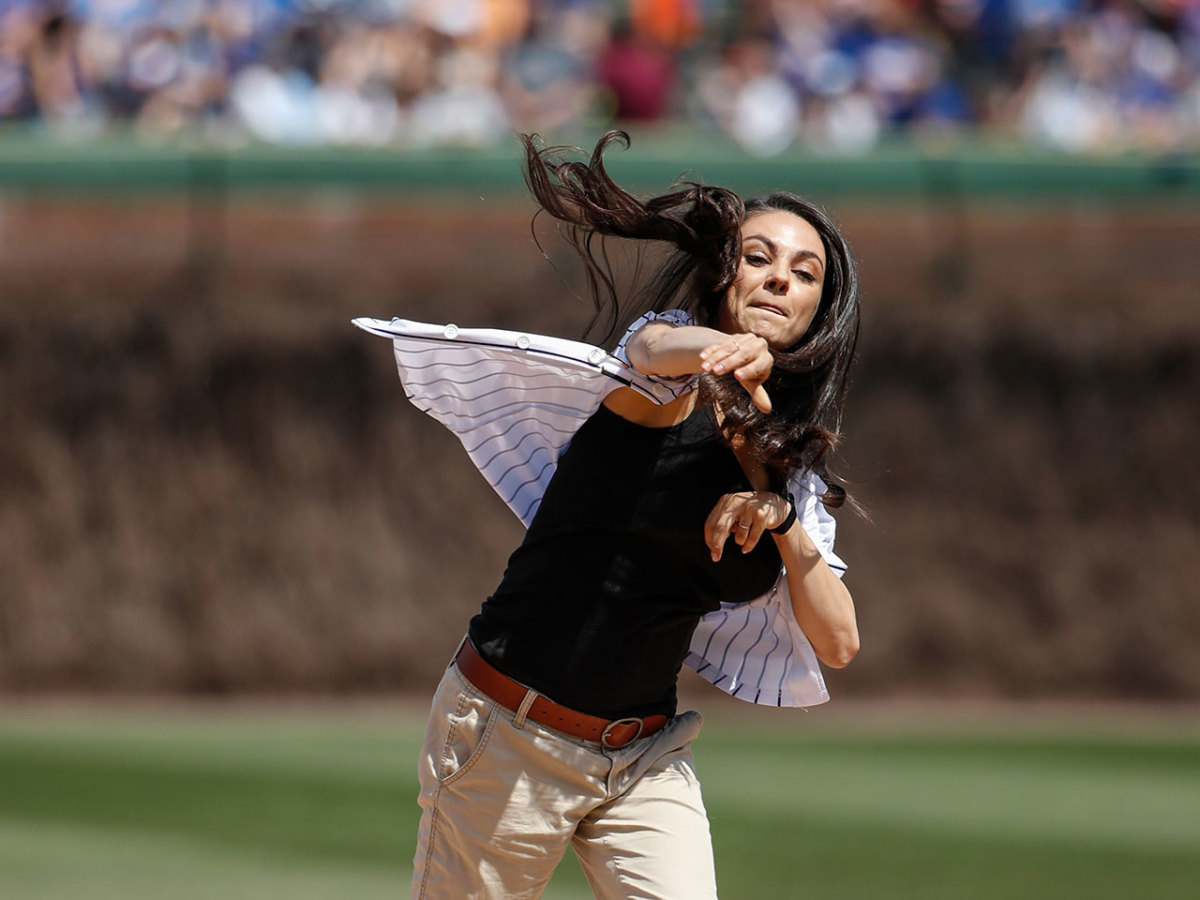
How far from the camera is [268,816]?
24.3ft

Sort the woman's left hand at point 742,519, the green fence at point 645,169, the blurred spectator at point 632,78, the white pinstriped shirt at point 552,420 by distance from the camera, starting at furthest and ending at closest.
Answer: the blurred spectator at point 632,78, the green fence at point 645,169, the white pinstriped shirt at point 552,420, the woman's left hand at point 742,519

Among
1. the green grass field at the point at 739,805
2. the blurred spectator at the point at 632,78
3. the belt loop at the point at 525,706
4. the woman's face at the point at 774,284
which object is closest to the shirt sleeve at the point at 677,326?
the woman's face at the point at 774,284

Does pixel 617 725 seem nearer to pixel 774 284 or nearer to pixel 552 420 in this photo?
pixel 552 420

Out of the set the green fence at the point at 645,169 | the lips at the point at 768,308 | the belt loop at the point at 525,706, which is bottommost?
the belt loop at the point at 525,706

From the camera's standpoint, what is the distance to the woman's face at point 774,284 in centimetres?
319

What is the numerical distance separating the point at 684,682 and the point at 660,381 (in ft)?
25.0

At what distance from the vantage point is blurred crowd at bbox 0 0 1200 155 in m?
10.9

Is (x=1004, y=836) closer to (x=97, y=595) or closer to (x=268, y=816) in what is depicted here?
(x=268, y=816)

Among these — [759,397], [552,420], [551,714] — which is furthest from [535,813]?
[759,397]

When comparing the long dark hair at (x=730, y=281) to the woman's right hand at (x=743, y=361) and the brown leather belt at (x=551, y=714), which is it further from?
the brown leather belt at (x=551, y=714)

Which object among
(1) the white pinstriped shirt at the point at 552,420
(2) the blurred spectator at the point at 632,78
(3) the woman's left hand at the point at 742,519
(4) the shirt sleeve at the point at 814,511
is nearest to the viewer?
(3) the woman's left hand at the point at 742,519

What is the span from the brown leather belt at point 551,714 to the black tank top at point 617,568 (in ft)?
0.06

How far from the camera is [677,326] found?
3.01m

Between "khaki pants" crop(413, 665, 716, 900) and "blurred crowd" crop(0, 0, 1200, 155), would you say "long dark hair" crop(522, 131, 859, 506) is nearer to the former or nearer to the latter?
"khaki pants" crop(413, 665, 716, 900)
